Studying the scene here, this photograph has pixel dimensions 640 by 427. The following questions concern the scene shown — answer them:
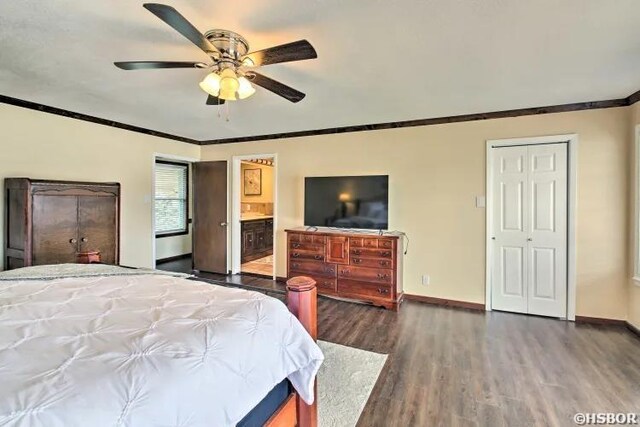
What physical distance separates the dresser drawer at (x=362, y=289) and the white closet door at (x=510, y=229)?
52.5 inches

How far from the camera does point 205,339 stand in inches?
45.4

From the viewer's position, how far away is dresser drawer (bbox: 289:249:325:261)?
14.3 ft

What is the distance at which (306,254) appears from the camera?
14.6ft

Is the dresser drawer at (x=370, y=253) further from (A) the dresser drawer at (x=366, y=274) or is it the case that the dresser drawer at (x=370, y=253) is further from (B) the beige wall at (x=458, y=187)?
(B) the beige wall at (x=458, y=187)

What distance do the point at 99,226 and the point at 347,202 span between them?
306cm

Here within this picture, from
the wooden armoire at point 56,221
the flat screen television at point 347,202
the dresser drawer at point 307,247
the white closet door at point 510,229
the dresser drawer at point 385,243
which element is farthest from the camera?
the dresser drawer at point 307,247

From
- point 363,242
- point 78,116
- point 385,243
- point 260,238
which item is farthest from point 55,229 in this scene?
point 260,238

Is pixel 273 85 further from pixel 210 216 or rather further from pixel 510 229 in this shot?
pixel 210 216

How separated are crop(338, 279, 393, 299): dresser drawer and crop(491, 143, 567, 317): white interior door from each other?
4.37 ft

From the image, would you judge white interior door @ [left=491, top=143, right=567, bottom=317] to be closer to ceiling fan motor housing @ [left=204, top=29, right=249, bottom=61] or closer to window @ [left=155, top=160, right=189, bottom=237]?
ceiling fan motor housing @ [left=204, top=29, right=249, bottom=61]

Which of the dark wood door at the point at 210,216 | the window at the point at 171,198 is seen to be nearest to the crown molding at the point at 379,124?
the dark wood door at the point at 210,216

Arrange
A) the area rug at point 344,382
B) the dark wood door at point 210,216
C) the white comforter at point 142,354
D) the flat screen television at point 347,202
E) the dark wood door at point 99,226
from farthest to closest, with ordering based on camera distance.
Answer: the dark wood door at point 210,216 → the flat screen television at point 347,202 → the dark wood door at point 99,226 → the area rug at point 344,382 → the white comforter at point 142,354

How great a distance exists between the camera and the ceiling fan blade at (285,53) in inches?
70.0

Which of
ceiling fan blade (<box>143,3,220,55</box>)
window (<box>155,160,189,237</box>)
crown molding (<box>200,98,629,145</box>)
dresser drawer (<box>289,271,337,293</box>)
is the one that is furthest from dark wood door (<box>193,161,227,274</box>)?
ceiling fan blade (<box>143,3,220,55</box>)
